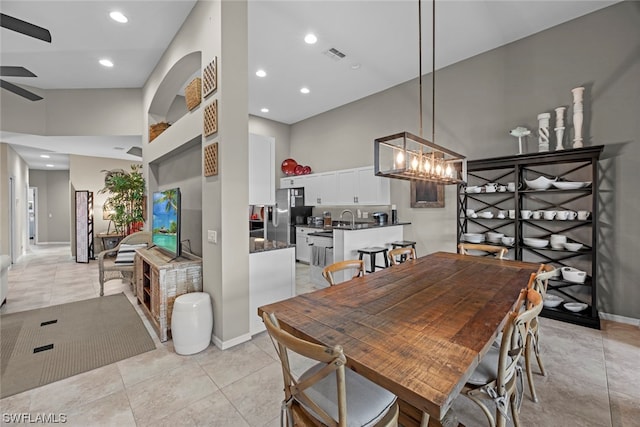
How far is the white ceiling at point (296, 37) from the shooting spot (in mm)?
3266

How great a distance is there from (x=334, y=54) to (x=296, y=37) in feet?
2.27

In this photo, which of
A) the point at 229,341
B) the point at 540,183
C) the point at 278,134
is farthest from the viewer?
the point at 278,134

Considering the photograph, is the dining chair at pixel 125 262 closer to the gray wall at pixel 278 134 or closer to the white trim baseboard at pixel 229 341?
the white trim baseboard at pixel 229 341

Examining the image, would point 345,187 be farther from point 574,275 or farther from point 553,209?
point 574,275

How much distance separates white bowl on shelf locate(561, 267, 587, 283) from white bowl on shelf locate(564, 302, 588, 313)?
0.31m

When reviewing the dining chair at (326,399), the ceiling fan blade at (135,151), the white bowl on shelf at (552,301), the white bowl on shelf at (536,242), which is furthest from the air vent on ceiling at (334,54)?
the ceiling fan blade at (135,151)

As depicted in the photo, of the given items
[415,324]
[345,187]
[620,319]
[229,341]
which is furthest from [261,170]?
[620,319]

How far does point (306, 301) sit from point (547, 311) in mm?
3357

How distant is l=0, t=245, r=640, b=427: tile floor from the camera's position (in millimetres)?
1818

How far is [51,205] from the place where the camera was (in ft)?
34.7

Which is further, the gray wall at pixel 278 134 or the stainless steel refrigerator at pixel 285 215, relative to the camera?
Result: the gray wall at pixel 278 134

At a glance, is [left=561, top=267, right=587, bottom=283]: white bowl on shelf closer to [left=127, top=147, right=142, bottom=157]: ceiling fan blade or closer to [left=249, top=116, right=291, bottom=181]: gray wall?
[left=249, top=116, right=291, bottom=181]: gray wall

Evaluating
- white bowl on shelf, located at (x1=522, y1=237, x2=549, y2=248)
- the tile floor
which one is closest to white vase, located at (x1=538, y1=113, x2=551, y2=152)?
white bowl on shelf, located at (x1=522, y1=237, x2=549, y2=248)

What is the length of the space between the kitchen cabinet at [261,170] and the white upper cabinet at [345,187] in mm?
2699
